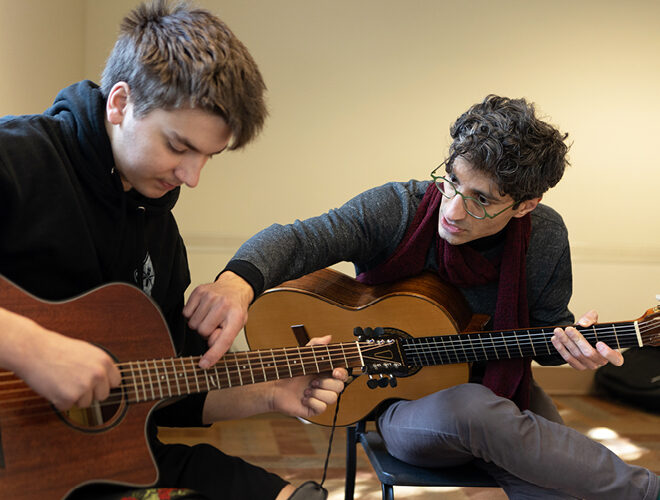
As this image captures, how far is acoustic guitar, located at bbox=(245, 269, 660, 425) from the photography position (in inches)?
63.1

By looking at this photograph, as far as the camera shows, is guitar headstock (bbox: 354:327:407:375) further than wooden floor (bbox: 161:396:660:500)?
No

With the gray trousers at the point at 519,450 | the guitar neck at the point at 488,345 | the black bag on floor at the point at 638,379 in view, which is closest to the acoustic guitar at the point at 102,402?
the gray trousers at the point at 519,450

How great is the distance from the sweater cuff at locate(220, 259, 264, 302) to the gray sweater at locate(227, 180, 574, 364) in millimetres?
172

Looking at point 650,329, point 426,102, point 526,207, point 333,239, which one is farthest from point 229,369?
point 426,102

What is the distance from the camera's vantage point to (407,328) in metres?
1.70

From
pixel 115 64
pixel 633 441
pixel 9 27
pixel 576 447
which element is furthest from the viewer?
pixel 633 441

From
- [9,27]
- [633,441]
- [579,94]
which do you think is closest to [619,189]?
[579,94]

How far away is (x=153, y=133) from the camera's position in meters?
1.03

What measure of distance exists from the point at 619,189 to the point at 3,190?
3.55m

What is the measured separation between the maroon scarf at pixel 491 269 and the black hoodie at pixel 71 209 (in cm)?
72

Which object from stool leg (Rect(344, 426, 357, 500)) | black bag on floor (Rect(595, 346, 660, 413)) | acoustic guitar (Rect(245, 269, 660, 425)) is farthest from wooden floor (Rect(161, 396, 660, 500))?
acoustic guitar (Rect(245, 269, 660, 425))

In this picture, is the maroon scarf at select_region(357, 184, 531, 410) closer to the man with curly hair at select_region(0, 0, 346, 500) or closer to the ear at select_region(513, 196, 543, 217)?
the ear at select_region(513, 196, 543, 217)

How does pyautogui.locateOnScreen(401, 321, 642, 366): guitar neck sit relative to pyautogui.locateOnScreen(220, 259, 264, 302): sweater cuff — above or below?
below

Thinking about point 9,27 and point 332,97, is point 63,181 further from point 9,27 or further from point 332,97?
point 332,97
